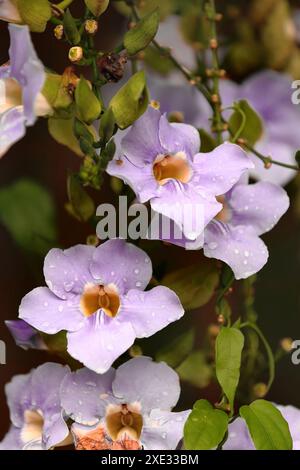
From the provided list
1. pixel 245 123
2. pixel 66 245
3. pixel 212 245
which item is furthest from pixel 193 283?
pixel 66 245

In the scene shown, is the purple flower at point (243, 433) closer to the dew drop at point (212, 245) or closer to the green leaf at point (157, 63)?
the dew drop at point (212, 245)

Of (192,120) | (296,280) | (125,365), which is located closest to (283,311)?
(296,280)

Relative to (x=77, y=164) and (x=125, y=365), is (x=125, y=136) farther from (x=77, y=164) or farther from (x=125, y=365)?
(x=77, y=164)

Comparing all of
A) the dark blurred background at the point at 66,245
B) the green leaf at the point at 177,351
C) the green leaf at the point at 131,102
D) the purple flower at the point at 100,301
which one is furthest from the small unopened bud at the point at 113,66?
the dark blurred background at the point at 66,245

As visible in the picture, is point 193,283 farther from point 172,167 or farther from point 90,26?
point 90,26

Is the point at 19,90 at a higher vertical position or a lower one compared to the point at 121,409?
higher

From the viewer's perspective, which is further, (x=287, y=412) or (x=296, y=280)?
(x=296, y=280)

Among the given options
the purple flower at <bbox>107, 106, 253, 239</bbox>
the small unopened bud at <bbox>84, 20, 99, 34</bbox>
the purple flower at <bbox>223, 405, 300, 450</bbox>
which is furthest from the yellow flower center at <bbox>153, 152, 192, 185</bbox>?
the purple flower at <bbox>223, 405, 300, 450</bbox>
